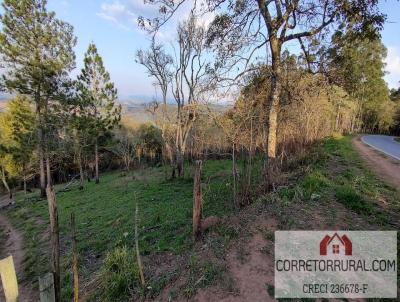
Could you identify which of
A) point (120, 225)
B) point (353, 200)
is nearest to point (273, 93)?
point (353, 200)

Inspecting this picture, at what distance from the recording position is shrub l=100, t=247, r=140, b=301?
4605 millimetres

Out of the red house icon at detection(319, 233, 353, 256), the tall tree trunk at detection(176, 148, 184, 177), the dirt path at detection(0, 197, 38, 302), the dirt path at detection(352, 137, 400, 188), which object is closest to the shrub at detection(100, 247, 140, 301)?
the dirt path at detection(0, 197, 38, 302)

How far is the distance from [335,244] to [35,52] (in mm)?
20700

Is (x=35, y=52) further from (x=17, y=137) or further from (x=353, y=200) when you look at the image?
(x=353, y=200)

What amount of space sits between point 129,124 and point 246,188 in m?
32.4

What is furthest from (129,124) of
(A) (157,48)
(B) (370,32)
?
(B) (370,32)

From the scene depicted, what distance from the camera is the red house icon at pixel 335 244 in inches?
179

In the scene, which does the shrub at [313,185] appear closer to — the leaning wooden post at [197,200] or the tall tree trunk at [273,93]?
the tall tree trunk at [273,93]

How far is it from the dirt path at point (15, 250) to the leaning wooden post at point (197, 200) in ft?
14.4

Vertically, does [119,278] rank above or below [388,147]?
below

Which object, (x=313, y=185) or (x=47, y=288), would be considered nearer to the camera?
(x=47, y=288)

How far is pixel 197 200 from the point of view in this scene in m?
5.44

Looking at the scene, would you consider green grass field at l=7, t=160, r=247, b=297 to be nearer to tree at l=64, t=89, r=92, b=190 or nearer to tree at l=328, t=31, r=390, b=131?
tree at l=328, t=31, r=390, b=131

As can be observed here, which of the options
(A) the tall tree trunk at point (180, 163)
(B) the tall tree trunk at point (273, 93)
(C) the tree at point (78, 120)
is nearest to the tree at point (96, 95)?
(C) the tree at point (78, 120)
